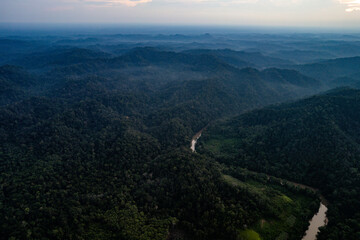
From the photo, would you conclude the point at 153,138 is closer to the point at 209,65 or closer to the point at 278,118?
the point at 278,118

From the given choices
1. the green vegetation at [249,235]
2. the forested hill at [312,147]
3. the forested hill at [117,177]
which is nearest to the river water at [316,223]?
the forested hill at [117,177]

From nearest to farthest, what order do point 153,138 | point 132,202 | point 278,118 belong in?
1. point 132,202
2. point 153,138
3. point 278,118

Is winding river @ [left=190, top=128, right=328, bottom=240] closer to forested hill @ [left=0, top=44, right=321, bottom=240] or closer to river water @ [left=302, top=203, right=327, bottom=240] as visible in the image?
river water @ [left=302, top=203, right=327, bottom=240]

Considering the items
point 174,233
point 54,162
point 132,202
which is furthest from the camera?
point 54,162

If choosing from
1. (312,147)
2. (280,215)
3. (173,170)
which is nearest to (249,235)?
(280,215)

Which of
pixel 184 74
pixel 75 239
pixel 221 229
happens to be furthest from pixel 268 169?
pixel 184 74

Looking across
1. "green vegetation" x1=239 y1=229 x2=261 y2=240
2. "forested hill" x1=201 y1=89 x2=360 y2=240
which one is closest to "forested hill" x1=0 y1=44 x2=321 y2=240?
"green vegetation" x1=239 y1=229 x2=261 y2=240
